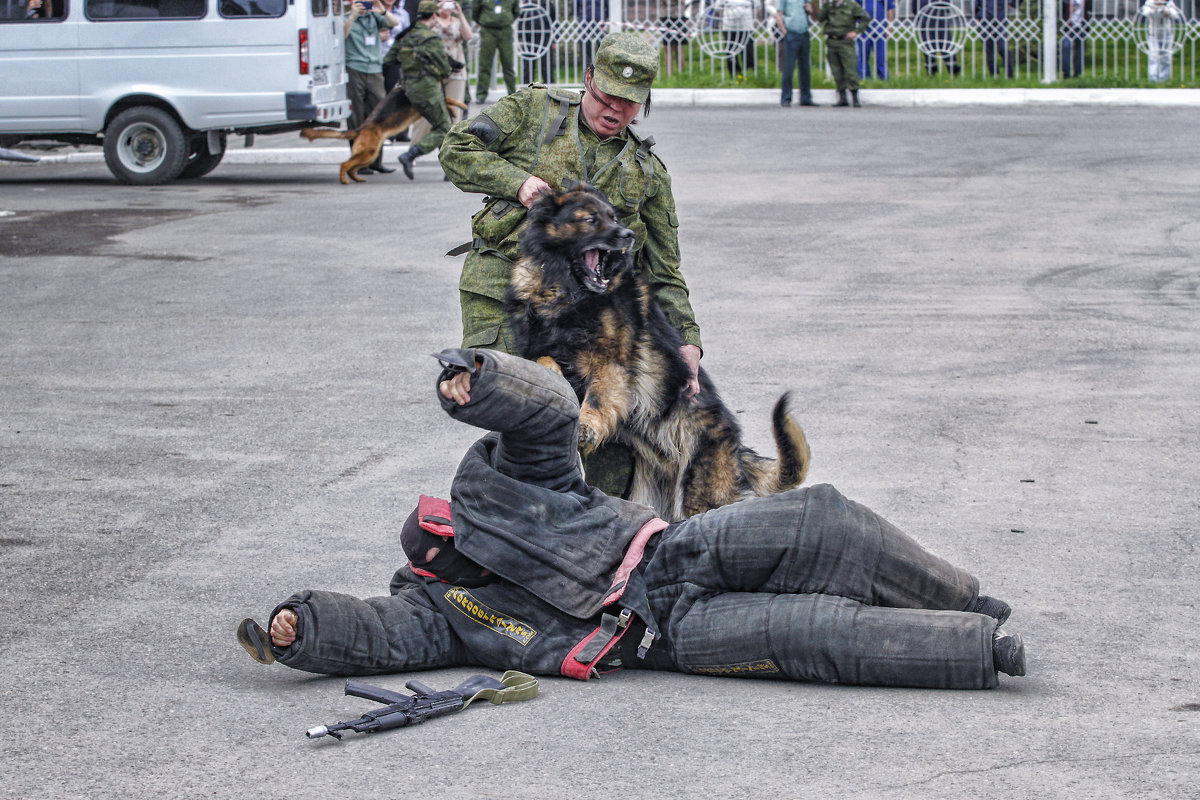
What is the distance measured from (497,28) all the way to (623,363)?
20.1 metres

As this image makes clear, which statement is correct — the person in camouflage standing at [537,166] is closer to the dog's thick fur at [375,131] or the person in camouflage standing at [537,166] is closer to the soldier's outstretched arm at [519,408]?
the soldier's outstretched arm at [519,408]

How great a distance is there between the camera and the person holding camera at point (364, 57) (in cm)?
1734

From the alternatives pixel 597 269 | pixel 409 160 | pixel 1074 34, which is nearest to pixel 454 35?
pixel 409 160

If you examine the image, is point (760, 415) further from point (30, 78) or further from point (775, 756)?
point (30, 78)

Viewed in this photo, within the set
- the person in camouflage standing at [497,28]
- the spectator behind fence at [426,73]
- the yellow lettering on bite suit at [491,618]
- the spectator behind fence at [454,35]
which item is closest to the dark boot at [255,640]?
the yellow lettering on bite suit at [491,618]

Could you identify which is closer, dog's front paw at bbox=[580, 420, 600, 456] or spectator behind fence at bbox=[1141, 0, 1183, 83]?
dog's front paw at bbox=[580, 420, 600, 456]

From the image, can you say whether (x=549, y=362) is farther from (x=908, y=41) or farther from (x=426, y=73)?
(x=908, y=41)

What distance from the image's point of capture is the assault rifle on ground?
347 centimetres

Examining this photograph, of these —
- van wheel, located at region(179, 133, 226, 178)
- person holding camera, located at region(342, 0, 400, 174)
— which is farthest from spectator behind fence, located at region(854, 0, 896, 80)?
van wheel, located at region(179, 133, 226, 178)

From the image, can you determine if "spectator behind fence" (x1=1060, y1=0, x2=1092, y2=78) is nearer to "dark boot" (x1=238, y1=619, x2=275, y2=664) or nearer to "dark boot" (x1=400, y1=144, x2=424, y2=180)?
"dark boot" (x1=400, y1=144, x2=424, y2=180)

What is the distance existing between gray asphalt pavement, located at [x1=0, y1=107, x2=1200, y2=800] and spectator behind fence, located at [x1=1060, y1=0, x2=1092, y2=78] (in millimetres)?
10554

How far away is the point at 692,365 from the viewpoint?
4.62 metres

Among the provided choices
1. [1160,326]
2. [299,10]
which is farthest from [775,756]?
[299,10]

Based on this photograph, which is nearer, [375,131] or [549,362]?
[549,362]
